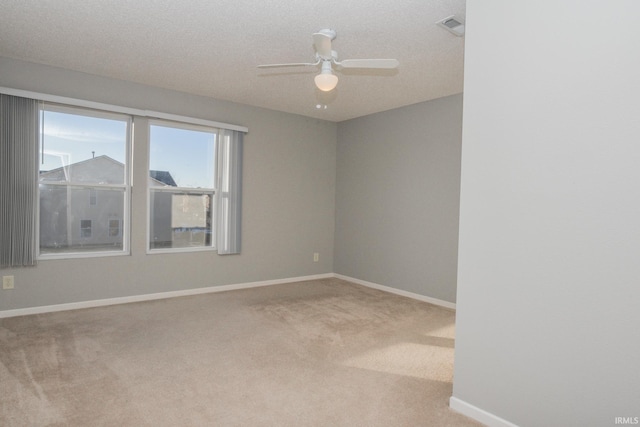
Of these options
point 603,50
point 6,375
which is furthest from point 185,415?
point 603,50

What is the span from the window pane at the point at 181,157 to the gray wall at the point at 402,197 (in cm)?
216

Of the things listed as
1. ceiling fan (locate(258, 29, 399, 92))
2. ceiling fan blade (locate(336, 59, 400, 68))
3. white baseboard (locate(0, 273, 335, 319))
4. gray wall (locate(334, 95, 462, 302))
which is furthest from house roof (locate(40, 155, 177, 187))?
gray wall (locate(334, 95, 462, 302))

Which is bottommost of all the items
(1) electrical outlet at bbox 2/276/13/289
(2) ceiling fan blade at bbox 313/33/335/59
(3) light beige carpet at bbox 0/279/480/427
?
(3) light beige carpet at bbox 0/279/480/427

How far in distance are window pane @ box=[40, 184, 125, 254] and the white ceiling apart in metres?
1.33

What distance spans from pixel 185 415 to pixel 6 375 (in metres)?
1.38

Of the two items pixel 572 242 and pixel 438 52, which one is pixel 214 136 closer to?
pixel 438 52

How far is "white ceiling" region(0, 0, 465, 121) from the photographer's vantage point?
2.53 metres

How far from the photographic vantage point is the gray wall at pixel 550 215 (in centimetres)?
154

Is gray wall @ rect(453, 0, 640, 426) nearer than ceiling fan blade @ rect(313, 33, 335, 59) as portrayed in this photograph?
Yes

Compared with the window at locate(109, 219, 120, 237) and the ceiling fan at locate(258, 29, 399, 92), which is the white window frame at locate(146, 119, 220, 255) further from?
the ceiling fan at locate(258, 29, 399, 92)

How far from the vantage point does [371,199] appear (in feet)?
17.6

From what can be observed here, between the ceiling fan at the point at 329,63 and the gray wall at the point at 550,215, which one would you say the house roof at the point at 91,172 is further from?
the gray wall at the point at 550,215

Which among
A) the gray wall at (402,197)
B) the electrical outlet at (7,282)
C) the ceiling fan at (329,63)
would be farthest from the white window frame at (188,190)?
the ceiling fan at (329,63)

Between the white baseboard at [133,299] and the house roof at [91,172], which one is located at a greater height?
the house roof at [91,172]
